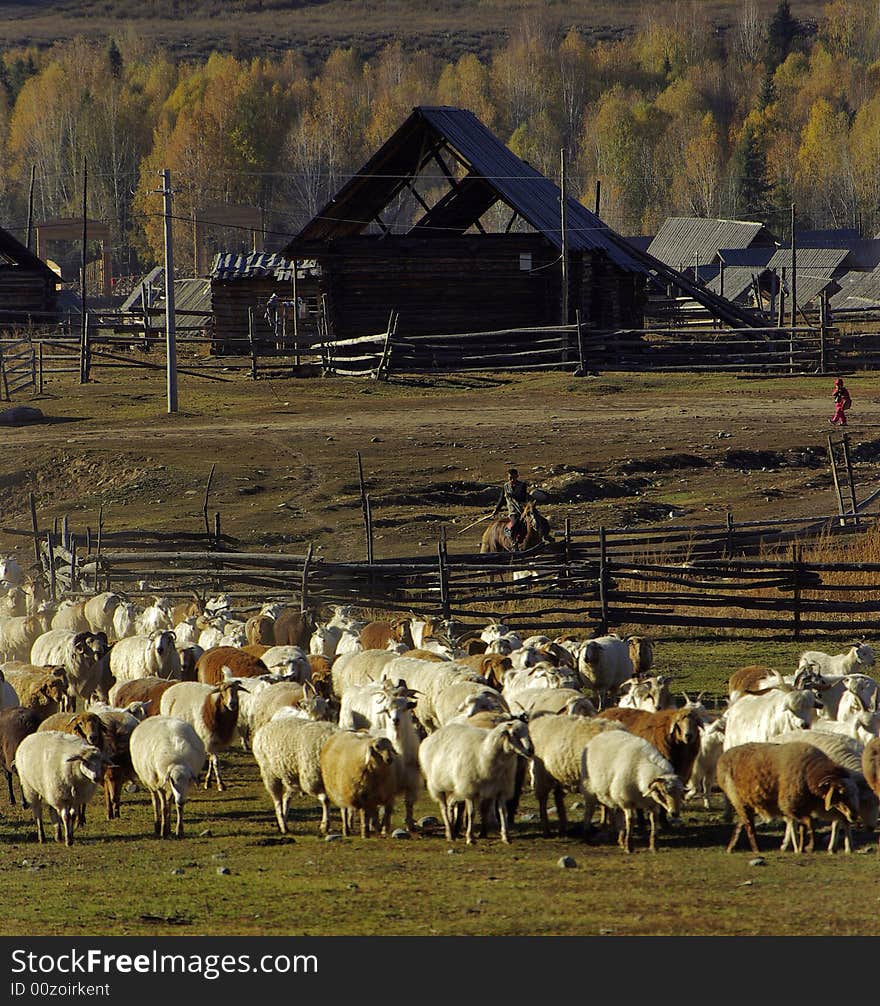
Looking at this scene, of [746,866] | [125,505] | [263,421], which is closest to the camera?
[746,866]

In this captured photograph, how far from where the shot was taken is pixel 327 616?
2156cm

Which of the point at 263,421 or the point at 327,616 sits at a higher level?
the point at 263,421

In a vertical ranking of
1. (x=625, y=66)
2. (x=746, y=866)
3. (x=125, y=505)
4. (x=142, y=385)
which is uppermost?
(x=625, y=66)

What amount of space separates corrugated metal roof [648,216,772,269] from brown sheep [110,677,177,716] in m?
69.3

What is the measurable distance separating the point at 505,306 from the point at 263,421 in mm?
13737

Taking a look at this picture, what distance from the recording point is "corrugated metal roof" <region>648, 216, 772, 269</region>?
82750 mm

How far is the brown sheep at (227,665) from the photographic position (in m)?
16.5

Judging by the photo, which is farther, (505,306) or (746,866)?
(505,306)

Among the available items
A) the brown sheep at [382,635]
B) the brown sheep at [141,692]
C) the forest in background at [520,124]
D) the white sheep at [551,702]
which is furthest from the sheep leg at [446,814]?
the forest in background at [520,124]

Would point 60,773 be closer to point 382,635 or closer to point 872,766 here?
point 872,766

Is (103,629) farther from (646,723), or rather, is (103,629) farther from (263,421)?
(263,421)

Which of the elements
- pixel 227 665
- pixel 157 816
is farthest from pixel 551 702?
pixel 227 665

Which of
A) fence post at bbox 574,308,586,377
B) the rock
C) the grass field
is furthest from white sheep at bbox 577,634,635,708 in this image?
fence post at bbox 574,308,586,377

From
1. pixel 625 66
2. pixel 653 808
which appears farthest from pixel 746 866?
pixel 625 66
